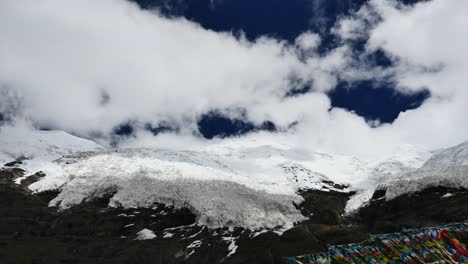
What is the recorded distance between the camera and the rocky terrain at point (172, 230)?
393 ft

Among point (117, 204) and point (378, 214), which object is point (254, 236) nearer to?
point (378, 214)

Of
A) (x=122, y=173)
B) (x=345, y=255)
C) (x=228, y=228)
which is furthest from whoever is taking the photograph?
(x=122, y=173)

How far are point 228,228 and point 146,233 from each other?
99.4 feet

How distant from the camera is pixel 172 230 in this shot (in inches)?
5974

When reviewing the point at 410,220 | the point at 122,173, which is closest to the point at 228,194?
the point at 122,173

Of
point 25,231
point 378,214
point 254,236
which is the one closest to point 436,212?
point 378,214

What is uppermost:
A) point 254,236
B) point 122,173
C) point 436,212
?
point 122,173

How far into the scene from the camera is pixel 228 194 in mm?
165750

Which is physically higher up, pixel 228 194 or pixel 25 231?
pixel 228 194

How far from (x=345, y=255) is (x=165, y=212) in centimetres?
12128

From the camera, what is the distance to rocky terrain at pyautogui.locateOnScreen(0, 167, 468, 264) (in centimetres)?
11981

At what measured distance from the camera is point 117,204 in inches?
6629

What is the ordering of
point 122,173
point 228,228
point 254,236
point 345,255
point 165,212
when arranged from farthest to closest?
point 122,173 → point 165,212 → point 228,228 → point 254,236 → point 345,255

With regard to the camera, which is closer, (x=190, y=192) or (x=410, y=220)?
(x=410, y=220)
